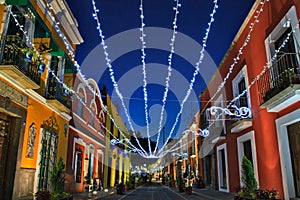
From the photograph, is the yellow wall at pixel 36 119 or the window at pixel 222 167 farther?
the window at pixel 222 167

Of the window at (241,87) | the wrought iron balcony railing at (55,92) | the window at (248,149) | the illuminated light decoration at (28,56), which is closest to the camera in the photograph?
the illuminated light decoration at (28,56)

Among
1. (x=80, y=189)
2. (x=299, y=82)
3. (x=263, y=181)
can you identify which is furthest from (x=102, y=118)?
(x=299, y=82)

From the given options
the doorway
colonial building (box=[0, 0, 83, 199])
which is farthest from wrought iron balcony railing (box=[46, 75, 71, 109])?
the doorway

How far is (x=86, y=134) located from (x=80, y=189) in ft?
10.0

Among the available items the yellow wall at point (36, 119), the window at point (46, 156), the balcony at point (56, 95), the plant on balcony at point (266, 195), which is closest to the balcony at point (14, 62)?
the yellow wall at point (36, 119)

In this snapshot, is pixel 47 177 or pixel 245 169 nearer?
pixel 245 169

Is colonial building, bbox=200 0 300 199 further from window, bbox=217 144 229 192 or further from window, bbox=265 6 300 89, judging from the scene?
window, bbox=217 144 229 192

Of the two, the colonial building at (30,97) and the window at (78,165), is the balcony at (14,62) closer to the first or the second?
the colonial building at (30,97)

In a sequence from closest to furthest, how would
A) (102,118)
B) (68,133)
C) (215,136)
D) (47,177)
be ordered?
1. (47,177)
2. (68,133)
3. (215,136)
4. (102,118)

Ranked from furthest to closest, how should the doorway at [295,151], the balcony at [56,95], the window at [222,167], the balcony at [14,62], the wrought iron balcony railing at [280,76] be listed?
the window at [222,167], the balcony at [56,95], the doorway at [295,151], the wrought iron balcony railing at [280,76], the balcony at [14,62]

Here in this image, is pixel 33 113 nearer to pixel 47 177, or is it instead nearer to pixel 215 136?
pixel 47 177

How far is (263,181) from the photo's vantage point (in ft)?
28.8

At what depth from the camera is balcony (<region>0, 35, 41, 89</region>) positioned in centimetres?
636

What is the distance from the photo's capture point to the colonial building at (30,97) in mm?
6801
